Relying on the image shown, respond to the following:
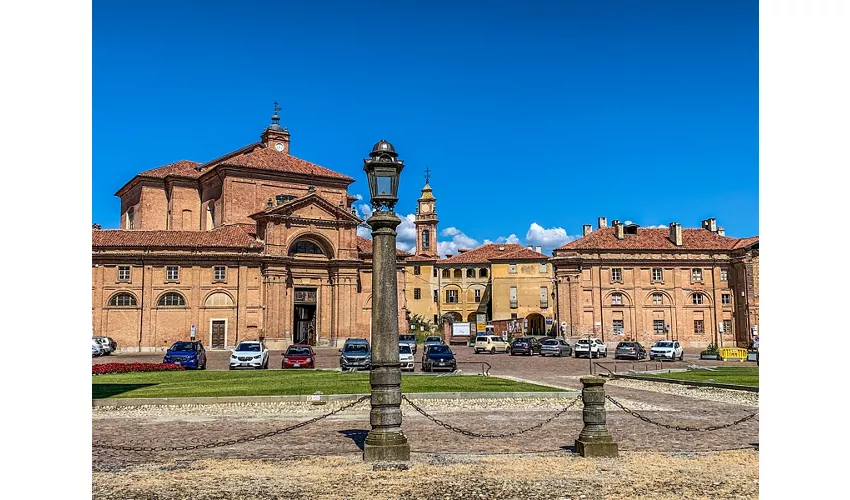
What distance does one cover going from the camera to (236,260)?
1945 inches

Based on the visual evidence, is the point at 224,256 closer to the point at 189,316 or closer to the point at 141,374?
the point at 189,316

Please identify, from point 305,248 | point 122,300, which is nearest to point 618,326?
point 305,248

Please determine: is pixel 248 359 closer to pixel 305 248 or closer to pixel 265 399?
pixel 265 399

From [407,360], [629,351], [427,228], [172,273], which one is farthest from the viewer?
[427,228]

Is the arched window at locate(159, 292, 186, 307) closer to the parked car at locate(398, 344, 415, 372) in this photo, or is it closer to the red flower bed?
the red flower bed

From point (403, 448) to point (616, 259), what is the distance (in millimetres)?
51291

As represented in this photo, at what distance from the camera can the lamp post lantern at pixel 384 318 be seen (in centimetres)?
1010

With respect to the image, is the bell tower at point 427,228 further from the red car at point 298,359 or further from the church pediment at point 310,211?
the red car at point 298,359

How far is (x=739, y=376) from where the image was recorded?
2612 cm

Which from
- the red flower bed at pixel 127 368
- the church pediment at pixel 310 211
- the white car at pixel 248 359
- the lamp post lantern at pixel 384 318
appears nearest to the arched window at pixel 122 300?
the church pediment at pixel 310 211

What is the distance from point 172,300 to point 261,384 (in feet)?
92.0

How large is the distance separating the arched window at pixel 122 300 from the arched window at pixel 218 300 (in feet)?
15.9

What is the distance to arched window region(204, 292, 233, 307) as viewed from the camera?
48469 millimetres
